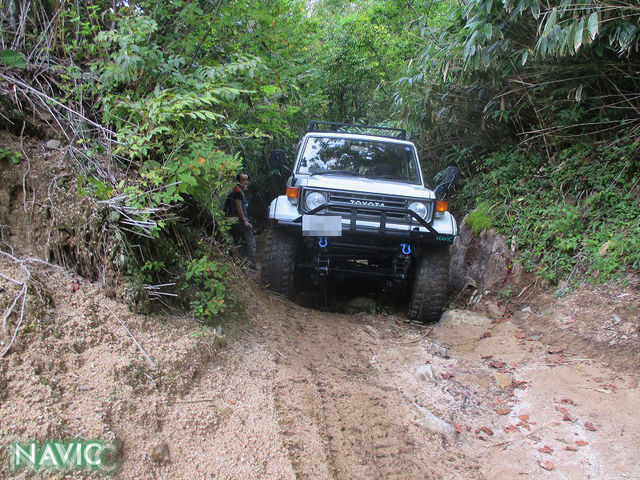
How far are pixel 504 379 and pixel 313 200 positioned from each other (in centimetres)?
224

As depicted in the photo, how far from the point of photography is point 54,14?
3205 mm

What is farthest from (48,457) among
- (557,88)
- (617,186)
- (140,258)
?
(557,88)

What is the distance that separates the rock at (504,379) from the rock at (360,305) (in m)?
2.01

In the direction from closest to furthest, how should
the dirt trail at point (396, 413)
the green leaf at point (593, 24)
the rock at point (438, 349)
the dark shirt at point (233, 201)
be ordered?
the dirt trail at point (396, 413)
the green leaf at point (593, 24)
the rock at point (438, 349)
the dark shirt at point (233, 201)

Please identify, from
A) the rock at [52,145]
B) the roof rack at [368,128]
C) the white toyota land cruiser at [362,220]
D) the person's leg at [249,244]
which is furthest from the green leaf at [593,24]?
the person's leg at [249,244]

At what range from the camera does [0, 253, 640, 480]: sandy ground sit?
2.12 m

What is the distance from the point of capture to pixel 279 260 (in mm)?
4738

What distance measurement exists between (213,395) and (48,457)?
3.05 feet

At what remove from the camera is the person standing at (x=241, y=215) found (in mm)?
6360

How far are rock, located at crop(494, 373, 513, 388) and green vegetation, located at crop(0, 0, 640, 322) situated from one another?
1.58 m

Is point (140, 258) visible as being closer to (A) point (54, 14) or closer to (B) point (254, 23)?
(A) point (54, 14)

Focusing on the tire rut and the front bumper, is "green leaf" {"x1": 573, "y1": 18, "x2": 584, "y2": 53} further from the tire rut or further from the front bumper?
the tire rut

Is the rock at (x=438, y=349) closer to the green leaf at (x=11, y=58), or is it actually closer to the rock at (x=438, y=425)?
the rock at (x=438, y=425)

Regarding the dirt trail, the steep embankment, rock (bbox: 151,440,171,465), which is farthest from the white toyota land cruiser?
rock (bbox: 151,440,171,465)
